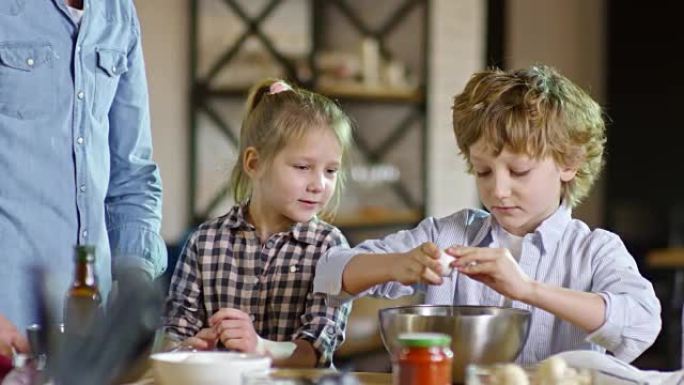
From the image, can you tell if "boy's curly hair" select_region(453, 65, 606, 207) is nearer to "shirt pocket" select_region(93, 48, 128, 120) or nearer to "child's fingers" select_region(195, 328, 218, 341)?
"child's fingers" select_region(195, 328, 218, 341)

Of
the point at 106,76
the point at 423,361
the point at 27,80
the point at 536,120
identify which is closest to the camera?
the point at 423,361

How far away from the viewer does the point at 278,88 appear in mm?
2436

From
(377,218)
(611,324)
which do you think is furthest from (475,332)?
(377,218)

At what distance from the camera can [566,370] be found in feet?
5.24

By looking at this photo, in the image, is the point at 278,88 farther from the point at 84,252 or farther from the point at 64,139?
the point at 84,252

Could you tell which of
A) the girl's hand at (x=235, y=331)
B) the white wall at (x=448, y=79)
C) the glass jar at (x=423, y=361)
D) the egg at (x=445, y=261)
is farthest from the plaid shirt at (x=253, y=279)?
the white wall at (x=448, y=79)

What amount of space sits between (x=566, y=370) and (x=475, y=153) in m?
0.64

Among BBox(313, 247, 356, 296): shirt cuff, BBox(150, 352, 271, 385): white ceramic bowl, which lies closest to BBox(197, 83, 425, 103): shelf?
BBox(313, 247, 356, 296): shirt cuff

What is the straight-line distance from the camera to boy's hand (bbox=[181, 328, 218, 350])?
2.08 metres

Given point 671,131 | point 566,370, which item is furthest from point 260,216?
point 671,131

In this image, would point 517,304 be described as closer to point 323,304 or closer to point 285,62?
point 323,304

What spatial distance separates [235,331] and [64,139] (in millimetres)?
540

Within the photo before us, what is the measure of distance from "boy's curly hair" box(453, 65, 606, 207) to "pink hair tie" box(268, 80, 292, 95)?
1.16 ft

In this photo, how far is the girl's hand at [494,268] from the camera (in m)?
1.87
